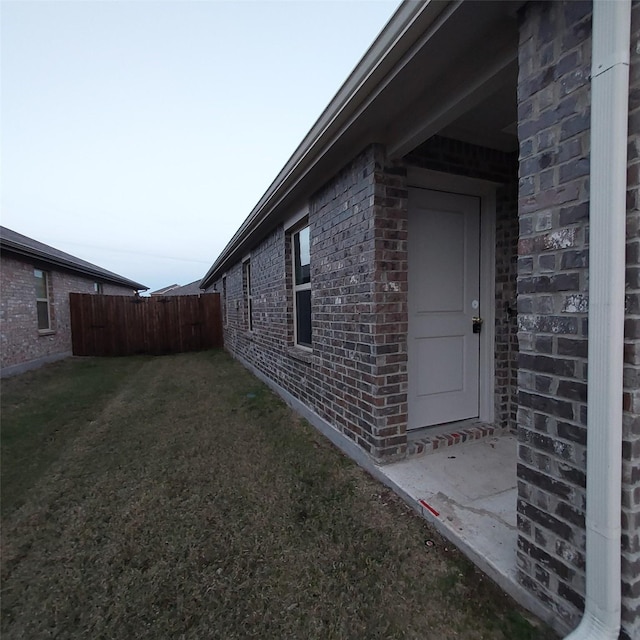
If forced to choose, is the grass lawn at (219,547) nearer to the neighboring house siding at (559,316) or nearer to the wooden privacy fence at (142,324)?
the neighboring house siding at (559,316)

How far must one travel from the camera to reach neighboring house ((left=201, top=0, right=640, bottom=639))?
1.05m

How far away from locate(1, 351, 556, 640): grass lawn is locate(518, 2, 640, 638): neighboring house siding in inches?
14.5

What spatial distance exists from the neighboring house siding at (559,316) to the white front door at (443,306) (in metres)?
1.48

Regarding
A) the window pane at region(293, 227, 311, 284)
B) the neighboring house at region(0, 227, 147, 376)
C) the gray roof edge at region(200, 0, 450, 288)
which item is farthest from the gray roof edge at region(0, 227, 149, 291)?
the gray roof edge at region(200, 0, 450, 288)

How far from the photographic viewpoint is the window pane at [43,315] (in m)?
9.11

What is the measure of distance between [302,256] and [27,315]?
26.6 feet

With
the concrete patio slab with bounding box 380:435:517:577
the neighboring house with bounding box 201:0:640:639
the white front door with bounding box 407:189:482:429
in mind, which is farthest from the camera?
the white front door with bounding box 407:189:482:429

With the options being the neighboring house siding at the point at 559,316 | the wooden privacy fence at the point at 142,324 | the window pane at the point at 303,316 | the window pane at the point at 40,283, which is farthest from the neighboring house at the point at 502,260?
the window pane at the point at 40,283

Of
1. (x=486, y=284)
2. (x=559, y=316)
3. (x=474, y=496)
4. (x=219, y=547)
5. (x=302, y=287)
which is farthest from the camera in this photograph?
(x=302, y=287)

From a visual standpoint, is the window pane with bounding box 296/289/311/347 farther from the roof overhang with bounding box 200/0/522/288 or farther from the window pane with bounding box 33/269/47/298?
the window pane with bounding box 33/269/47/298

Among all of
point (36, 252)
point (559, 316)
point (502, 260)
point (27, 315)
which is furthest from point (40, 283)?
point (559, 316)

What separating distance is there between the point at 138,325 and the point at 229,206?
5.18 metres

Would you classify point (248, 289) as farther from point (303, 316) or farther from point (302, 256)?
point (303, 316)

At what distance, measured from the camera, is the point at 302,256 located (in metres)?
4.36
